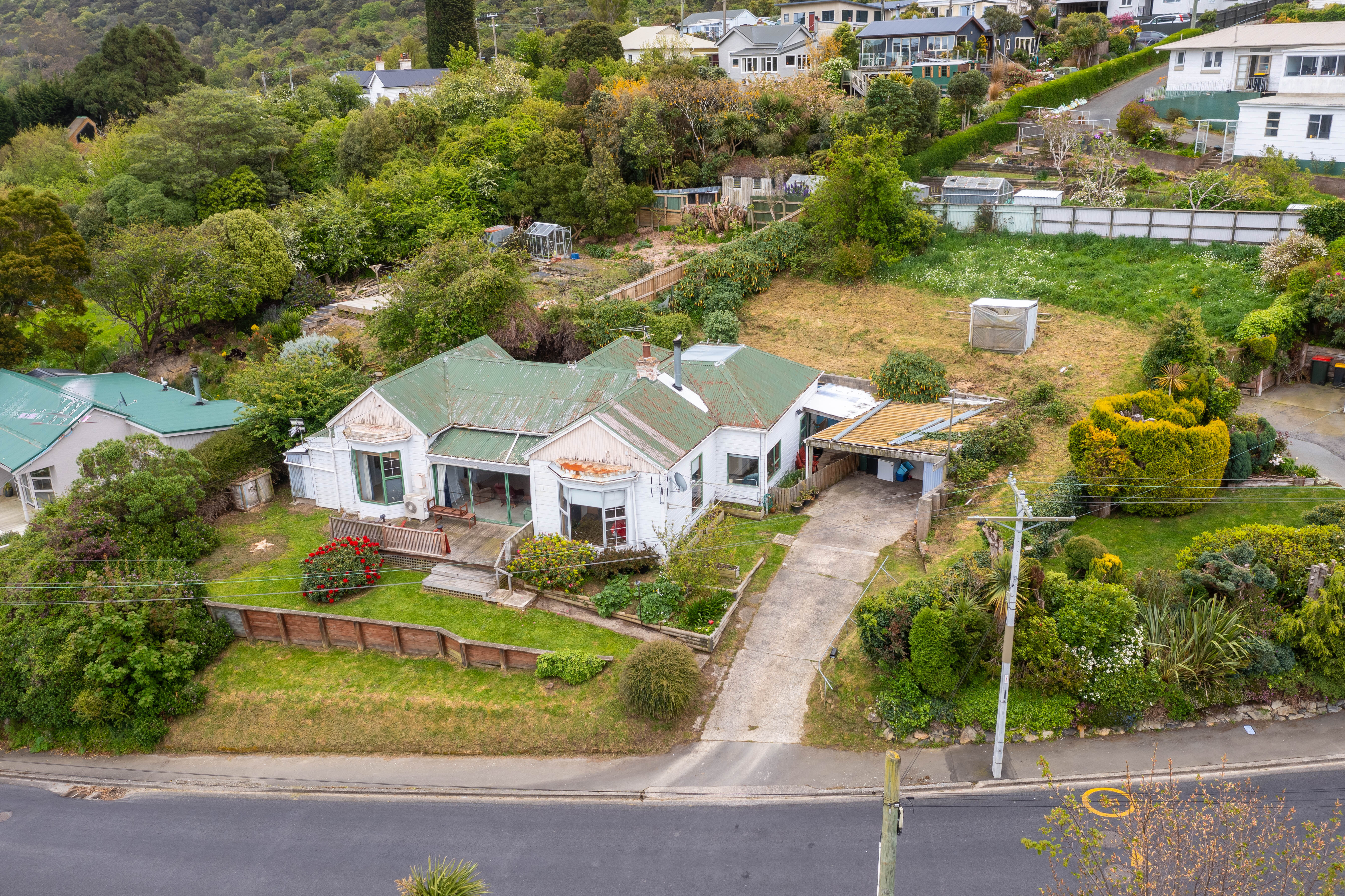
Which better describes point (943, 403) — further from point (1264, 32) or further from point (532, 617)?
point (1264, 32)

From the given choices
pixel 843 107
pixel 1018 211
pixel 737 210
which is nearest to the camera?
pixel 1018 211

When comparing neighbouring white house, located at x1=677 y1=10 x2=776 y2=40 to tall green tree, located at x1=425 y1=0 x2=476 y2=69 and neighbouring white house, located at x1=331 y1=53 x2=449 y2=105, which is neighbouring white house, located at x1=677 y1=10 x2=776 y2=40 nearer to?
tall green tree, located at x1=425 y1=0 x2=476 y2=69

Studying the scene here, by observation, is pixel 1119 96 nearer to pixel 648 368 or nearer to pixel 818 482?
pixel 818 482

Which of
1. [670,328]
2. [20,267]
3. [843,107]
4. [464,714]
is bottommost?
[464,714]

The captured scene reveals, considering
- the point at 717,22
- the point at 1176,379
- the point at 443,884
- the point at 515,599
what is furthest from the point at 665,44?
the point at 443,884

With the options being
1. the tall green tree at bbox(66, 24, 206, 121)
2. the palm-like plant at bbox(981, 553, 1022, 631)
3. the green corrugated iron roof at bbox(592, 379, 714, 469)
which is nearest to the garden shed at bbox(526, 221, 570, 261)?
the green corrugated iron roof at bbox(592, 379, 714, 469)

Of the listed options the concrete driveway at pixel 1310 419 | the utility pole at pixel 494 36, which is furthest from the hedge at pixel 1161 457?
the utility pole at pixel 494 36

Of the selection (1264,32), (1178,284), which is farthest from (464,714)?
(1264,32)
